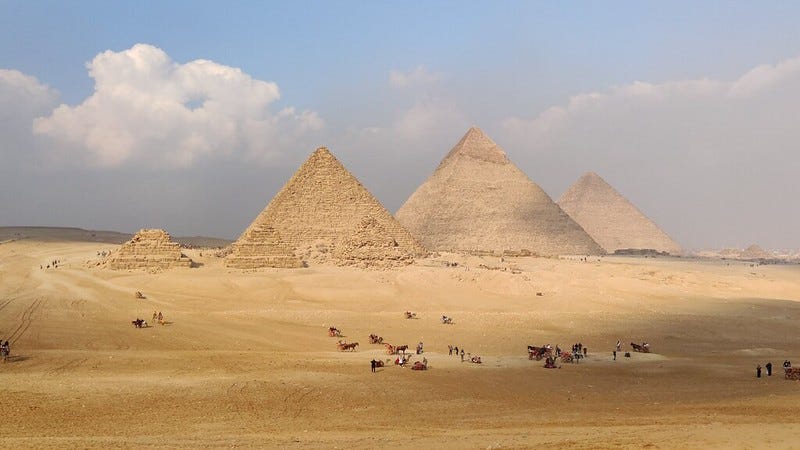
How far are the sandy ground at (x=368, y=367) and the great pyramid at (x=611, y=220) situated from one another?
57412mm

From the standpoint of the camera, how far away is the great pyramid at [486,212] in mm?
69938

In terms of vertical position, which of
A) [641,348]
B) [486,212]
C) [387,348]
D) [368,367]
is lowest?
[368,367]

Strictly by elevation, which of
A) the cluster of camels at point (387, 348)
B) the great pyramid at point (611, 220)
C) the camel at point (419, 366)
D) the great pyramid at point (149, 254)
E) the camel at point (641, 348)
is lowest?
the camel at point (419, 366)

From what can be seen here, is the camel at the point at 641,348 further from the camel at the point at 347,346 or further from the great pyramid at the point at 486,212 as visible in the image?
the great pyramid at the point at 486,212

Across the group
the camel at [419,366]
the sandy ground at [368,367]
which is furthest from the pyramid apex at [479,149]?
the camel at [419,366]

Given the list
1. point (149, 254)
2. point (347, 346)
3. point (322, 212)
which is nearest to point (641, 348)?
point (347, 346)

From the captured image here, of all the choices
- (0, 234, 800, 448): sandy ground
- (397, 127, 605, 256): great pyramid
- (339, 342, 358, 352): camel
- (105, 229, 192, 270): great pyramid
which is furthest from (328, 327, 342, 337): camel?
(397, 127, 605, 256): great pyramid

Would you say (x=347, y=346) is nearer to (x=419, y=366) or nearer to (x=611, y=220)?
(x=419, y=366)

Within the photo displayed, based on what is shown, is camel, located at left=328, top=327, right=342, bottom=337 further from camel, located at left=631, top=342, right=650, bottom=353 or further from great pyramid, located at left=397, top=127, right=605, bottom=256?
great pyramid, located at left=397, top=127, right=605, bottom=256

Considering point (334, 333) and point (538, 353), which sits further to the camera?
point (334, 333)

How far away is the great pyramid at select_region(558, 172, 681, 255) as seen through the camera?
93.2m

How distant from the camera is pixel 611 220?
9475cm

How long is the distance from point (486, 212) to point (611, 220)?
30.3m

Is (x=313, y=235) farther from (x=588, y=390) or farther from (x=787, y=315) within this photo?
(x=588, y=390)
